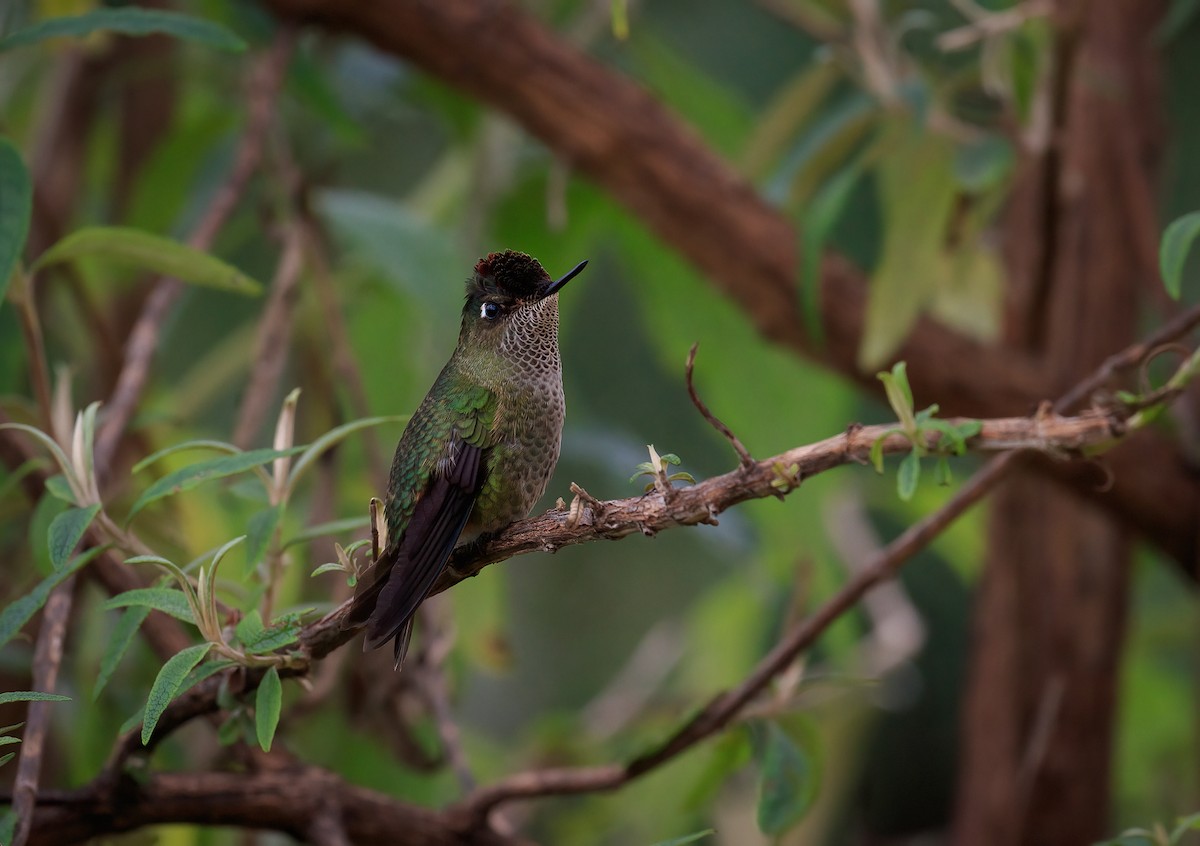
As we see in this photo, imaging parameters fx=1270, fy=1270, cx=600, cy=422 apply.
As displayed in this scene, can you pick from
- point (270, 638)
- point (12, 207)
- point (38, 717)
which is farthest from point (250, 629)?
point (12, 207)

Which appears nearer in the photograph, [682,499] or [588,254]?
[682,499]

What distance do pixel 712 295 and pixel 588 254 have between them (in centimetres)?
28

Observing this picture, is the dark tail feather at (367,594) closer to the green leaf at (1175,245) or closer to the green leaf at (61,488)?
the green leaf at (61,488)

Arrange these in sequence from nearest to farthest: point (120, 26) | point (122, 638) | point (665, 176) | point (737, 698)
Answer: point (122, 638), point (120, 26), point (737, 698), point (665, 176)

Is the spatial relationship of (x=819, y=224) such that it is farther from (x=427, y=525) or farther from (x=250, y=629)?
(x=250, y=629)

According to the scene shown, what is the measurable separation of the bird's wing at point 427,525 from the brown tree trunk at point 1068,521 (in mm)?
1038

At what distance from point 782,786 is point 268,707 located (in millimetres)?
438

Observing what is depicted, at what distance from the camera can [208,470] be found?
2.44ft

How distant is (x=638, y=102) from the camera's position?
67.4 inches

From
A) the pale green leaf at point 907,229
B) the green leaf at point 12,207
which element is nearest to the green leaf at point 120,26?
the green leaf at point 12,207

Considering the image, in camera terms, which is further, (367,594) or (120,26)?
(120,26)

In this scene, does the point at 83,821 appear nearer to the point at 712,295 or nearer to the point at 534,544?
the point at 534,544

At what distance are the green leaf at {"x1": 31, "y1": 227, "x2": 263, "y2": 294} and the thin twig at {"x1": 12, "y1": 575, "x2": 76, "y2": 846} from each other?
0.24 metres

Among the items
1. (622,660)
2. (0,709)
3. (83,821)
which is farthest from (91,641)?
(622,660)
